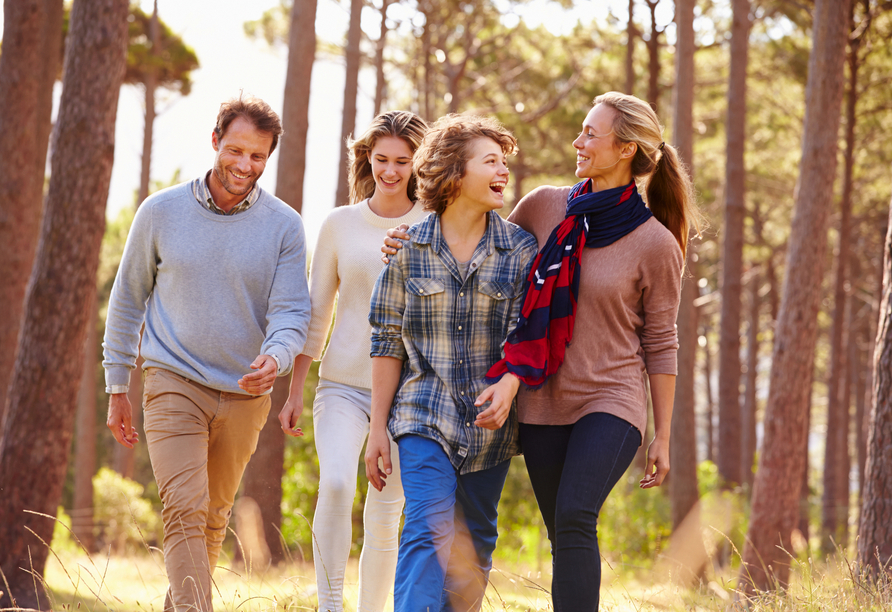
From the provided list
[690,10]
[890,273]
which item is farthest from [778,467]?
[690,10]

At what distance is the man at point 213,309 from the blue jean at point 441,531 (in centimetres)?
79

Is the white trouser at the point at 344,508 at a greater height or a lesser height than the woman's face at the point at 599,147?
lesser

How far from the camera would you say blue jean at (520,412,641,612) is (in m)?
2.53

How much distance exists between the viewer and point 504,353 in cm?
278

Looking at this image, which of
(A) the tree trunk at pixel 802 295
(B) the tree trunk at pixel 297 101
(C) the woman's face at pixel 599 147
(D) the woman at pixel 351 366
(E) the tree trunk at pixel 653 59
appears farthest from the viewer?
(E) the tree trunk at pixel 653 59

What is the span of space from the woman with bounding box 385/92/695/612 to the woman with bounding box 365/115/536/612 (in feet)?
0.33

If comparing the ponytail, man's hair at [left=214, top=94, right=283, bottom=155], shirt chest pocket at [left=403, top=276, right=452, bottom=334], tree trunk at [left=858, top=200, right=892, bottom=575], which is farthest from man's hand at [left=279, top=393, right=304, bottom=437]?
tree trunk at [left=858, top=200, right=892, bottom=575]

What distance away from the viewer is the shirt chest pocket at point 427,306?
111 inches

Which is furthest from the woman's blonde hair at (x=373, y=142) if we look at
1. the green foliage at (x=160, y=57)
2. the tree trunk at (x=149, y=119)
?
the green foliage at (x=160, y=57)

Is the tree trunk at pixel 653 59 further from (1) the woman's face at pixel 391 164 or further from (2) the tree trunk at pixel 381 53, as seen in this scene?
(1) the woman's face at pixel 391 164

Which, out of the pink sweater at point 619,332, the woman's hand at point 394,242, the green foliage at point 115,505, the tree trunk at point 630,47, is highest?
the tree trunk at point 630,47

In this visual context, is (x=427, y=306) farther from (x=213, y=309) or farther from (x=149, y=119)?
(x=149, y=119)

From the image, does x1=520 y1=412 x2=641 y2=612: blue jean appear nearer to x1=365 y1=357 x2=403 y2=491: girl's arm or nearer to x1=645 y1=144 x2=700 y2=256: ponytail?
x1=365 y1=357 x2=403 y2=491: girl's arm

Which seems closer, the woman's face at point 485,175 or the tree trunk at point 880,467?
the woman's face at point 485,175
